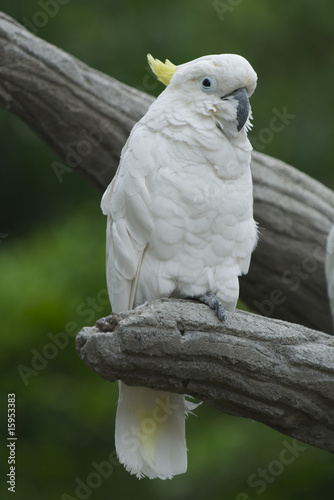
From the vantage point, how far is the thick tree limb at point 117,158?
3475 mm

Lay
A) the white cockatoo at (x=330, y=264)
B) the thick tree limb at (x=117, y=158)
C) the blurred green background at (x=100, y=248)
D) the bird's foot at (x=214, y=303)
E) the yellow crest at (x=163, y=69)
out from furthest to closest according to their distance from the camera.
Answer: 1. the blurred green background at (x=100, y=248)
2. the thick tree limb at (x=117, y=158)
3. the white cockatoo at (x=330, y=264)
4. the yellow crest at (x=163, y=69)
5. the bird's foot at (x=214, y=303)

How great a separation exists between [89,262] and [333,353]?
2198 mm

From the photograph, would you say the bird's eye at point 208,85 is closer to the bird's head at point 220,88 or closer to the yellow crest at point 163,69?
the bird's head at point 220,88

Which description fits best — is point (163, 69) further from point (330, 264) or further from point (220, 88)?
point (330, 264)

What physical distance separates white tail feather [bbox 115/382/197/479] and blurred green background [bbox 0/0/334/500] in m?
1.57

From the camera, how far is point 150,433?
2389 mm

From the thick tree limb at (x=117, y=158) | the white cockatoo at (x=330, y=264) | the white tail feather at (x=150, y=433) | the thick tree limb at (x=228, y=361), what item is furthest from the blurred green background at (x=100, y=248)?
the thick tree limb at (x=228, y=361)

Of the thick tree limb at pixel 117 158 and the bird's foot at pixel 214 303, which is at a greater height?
the bird's foot at pixel 214 303

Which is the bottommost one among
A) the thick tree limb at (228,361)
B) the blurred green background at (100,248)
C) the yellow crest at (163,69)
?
the blurred green background at (100,248)

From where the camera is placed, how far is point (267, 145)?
5.11m

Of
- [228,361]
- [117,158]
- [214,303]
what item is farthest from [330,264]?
[228,361]

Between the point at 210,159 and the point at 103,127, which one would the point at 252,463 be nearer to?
the point at 103,127

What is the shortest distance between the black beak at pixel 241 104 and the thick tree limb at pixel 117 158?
1.26 m

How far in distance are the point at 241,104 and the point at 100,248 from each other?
2.13 metres
